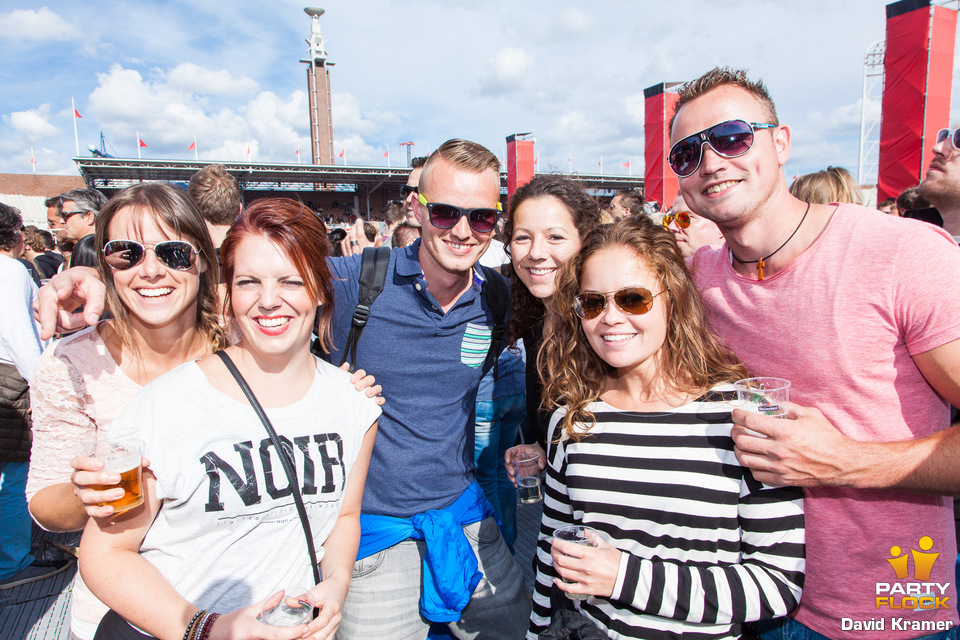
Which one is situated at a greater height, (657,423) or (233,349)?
(233,349)

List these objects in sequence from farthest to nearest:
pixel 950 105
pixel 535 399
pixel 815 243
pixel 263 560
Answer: pixel 950 105 < pixel 535 399 < pixel 815 243 < pixel 263 560

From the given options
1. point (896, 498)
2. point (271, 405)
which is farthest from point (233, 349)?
point (896, 498)

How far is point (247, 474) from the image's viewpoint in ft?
5.40

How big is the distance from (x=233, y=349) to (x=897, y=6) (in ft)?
47.5

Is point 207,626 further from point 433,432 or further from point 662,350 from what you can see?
point 662,350

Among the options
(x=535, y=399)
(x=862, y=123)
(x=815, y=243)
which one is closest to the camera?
(x=815, y=243)

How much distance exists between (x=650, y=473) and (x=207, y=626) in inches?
56.2

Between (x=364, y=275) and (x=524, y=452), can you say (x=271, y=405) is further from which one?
(x=524, y=452)

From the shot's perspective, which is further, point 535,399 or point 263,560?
point 535,399

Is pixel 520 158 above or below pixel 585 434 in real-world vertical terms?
above

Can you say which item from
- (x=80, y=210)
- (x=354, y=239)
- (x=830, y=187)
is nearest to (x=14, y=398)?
(x=80, y=210)

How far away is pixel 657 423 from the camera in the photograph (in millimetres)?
1729

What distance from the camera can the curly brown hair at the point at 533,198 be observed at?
105 inches

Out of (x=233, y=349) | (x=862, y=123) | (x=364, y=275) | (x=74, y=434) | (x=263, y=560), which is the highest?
(x=862, y=123)
